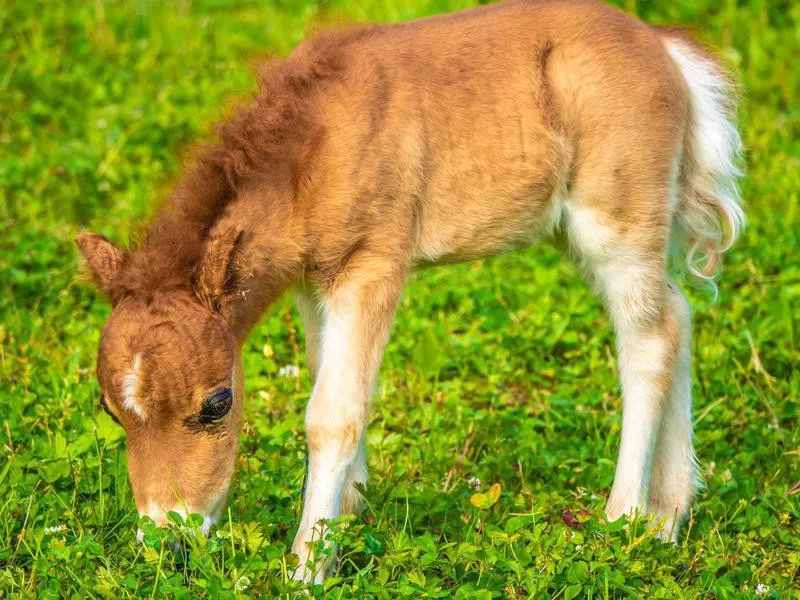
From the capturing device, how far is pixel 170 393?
4.20 metres

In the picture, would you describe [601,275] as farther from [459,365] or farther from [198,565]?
[198,565]

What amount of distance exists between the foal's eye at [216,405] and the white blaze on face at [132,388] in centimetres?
22

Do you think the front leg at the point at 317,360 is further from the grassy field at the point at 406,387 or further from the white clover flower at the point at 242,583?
the white clover flower at the point at 242,583

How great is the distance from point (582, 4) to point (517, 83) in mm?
530

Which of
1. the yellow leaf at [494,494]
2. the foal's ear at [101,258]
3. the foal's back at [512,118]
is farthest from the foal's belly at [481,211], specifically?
the foal's ear at [101,258]

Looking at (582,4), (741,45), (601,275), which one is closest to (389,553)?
(601,275)

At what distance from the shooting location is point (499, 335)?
6758mm

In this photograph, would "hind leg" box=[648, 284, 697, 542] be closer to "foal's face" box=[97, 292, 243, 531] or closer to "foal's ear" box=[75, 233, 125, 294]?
"foal's face" box=[97, 292, 243, 531]

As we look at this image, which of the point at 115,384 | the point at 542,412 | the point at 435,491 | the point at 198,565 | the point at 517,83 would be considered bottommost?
the point at 542,412

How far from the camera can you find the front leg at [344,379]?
459cm

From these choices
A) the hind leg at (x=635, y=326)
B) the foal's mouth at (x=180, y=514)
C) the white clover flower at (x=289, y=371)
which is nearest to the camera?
the foal's mouth at (x=180, y=514)

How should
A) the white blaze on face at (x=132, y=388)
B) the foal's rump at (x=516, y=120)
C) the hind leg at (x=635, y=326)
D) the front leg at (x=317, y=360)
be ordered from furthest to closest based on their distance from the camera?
the hind leg at (x=635, y=326), the front leg at (x=317, y=360), the foal's rump at (x=516, y=120), the white blaze on face at (x=132, y=388)

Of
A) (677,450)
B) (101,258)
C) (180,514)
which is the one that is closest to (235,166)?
(101,258)

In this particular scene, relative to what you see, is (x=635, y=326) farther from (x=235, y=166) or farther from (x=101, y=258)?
(x=101, y=258)
